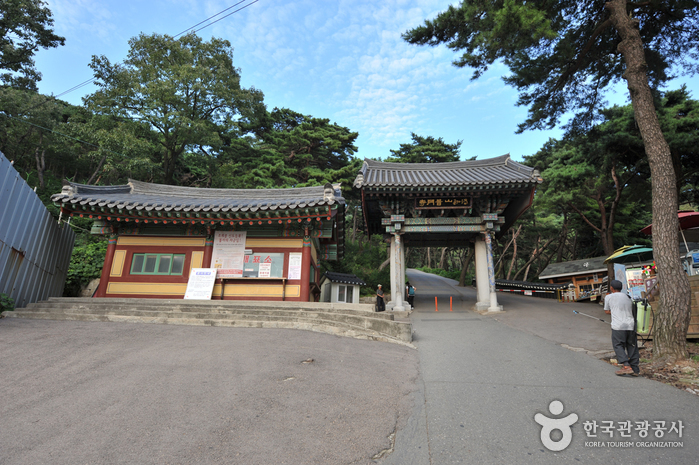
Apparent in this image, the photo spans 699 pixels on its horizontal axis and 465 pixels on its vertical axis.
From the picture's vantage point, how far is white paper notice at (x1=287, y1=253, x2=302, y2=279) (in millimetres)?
Result: 10952

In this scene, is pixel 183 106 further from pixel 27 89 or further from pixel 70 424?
pixel 70 424

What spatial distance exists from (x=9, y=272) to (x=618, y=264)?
72.4ft

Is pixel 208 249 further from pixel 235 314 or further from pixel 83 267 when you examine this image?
pixel 83 267

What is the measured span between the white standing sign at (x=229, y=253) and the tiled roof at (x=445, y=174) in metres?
4.94

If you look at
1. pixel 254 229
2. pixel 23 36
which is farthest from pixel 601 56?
pixel 23 36

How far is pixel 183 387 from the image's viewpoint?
4.05 m

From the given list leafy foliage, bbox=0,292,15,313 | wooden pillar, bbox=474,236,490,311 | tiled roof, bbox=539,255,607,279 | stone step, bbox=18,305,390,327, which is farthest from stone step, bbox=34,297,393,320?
tiled roof, bbox=539,255,607,279

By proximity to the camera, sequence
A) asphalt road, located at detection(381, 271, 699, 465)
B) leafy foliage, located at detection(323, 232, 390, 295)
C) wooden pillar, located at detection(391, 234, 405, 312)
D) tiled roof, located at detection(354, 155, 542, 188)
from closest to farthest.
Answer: asphalt road, located at detection(381, 271, 699, 465) < tiled roof, located at detection(354, 155, 542, 188) < wooden pillar, located at detection(391, 234, 405, 312) < leafy foliage, located at detection(323, 232, 390, 295)

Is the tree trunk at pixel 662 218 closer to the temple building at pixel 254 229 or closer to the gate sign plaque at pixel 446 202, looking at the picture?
the temple building at pixel 254 229

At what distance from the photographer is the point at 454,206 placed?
13484mm

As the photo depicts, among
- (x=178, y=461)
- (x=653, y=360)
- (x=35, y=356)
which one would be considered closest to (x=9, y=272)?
(x=35, y=356)

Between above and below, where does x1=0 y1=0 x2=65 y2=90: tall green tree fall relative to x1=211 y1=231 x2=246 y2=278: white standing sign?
above

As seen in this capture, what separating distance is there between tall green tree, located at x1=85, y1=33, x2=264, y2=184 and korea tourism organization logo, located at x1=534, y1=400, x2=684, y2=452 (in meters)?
20.7

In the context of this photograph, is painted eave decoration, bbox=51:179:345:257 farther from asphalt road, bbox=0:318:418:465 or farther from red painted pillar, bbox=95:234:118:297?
asphalt road, bbox=0:318:418:465
